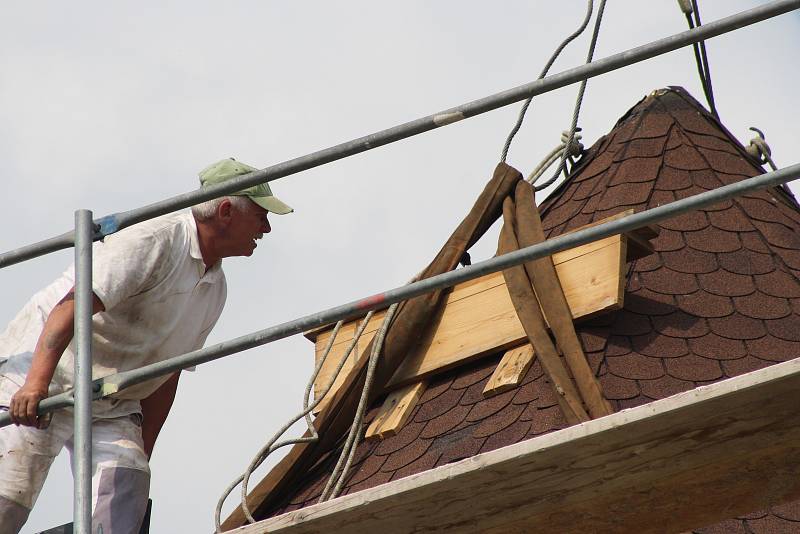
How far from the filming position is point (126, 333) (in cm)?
585

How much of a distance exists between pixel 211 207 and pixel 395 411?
1.24 m

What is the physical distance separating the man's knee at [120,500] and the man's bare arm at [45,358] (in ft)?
1.85

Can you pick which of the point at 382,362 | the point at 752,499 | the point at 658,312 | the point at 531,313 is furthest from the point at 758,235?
the point at 752,499

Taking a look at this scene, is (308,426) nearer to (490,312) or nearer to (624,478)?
(490,312)

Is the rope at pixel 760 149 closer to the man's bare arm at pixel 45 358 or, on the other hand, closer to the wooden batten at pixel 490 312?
the wooden batten at pixel 490 312

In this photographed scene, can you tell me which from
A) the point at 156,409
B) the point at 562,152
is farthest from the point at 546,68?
the point at 156,409

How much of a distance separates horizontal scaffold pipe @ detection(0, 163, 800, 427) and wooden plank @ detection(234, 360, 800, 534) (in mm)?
547

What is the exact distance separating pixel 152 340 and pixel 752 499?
2438 millimetres

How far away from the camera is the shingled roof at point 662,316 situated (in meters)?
5.84

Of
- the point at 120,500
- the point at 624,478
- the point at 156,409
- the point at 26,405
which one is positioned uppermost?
the point at 156,409

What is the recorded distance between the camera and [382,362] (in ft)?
21.7

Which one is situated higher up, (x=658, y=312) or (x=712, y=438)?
(x=658, y=312)

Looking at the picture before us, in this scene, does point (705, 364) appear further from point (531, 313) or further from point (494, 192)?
point (494, 192)

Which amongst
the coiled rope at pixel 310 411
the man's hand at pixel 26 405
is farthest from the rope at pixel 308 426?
the man's hand at pixel 26 405
